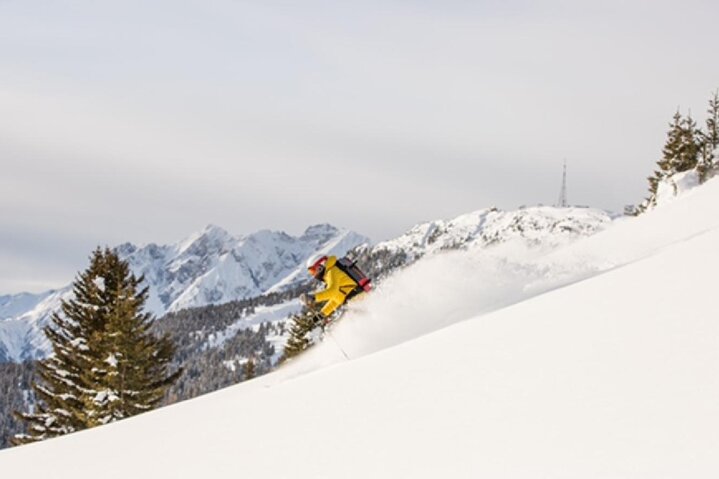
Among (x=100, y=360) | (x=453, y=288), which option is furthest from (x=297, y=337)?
(x=453, y=288)

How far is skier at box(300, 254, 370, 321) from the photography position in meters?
13.0

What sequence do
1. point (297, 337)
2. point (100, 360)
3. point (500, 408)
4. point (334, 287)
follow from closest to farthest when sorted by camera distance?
1. point (500, 408)
2. point (334, 287)
3. point (100, 360)
4. point (297, 337)

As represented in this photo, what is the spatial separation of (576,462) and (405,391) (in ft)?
8.79

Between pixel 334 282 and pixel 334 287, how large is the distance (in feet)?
0.37

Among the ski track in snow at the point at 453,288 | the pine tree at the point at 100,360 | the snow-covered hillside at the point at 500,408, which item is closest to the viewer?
the snow-covered hillside at the point at 500,408

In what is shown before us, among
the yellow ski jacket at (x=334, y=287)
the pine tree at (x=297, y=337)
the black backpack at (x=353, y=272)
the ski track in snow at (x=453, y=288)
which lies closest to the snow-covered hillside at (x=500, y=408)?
the ski track in snow at (x=453, y=288)

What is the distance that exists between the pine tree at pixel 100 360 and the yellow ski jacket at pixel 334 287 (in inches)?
546

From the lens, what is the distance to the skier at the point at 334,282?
13.0 m

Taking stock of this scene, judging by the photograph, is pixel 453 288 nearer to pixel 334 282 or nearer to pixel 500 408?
pixel 334 282

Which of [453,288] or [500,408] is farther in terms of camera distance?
[453,288]

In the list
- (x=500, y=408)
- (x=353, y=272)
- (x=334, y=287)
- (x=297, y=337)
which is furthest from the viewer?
(x=297, y=337)

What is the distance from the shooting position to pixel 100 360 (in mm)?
24562

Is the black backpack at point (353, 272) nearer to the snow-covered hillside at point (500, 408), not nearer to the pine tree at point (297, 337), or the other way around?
the snow-covered hillside at point (500, 408)

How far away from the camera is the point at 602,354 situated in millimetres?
6043
